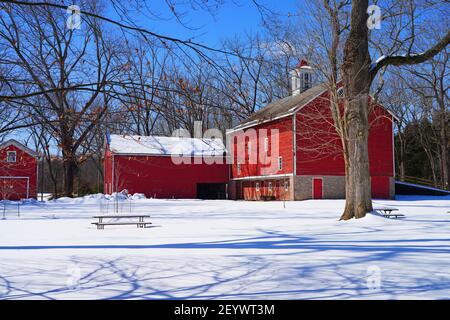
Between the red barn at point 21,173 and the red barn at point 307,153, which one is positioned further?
the red barn at point 21,173

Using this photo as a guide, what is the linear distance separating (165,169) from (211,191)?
19.5 ft

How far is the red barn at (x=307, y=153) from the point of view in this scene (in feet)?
123

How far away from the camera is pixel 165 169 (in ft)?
150

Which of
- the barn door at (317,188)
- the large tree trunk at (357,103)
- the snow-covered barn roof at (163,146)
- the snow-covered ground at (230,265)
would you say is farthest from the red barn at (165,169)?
the snow-covered ground at (230,265)

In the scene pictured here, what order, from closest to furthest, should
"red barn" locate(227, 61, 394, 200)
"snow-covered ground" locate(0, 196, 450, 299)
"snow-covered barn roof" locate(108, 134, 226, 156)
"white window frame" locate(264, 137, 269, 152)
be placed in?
"snow-covered ground" locate(0, 196, 450, 299) → "red barn" locate(227, 61, 394, 200) → "white window frame" locate(264, 137, 269, 152) → "snow-covered barn roof" locate(108, 134, 226, 156)

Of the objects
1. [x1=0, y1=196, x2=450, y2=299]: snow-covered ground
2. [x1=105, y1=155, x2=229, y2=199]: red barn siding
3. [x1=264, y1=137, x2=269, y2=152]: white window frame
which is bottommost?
[x1=0, y1=196, x2=450, y2=299]: snow-covered ground

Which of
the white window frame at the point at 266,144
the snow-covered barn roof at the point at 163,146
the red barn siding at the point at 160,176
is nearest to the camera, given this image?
the white window frame at the point at 266,144

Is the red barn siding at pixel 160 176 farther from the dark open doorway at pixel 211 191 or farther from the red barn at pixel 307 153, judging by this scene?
the red barn at pixel 307 153

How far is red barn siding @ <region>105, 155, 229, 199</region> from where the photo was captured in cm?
4412

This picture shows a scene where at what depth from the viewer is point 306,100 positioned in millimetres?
37781

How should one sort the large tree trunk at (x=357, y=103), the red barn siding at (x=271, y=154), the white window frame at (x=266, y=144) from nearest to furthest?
the large tree trunk at (x=357, y=103) → the red barn siding at (x=271, y=154) → the white window frame at (x=266, y=144)

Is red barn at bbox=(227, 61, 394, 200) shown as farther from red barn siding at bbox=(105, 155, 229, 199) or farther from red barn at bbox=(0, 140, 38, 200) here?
red barn at bbox=(0, 140, 38, 200)

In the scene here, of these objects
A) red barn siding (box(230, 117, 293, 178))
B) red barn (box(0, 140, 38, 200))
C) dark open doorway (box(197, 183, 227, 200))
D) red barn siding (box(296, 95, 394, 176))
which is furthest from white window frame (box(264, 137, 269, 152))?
red barn (box(0, 140, 38, 200))

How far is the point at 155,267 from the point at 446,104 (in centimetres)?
4436
